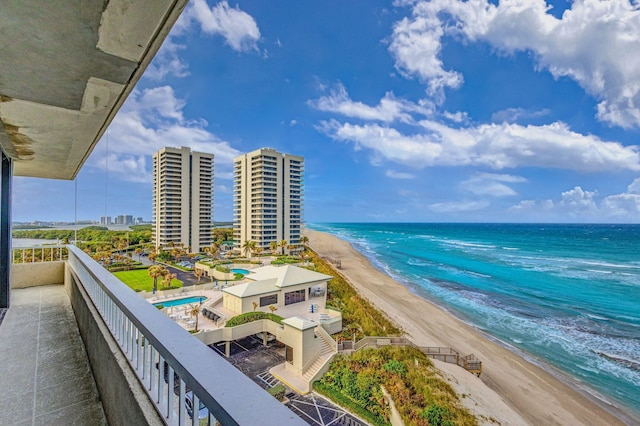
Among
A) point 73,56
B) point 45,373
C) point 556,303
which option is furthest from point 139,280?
point 556,303

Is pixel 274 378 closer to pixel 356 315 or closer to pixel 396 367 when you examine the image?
pixel 396 367

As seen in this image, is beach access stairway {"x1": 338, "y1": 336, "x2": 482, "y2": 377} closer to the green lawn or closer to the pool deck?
the pool deck

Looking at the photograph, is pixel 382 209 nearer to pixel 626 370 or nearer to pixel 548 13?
pixel 548 13

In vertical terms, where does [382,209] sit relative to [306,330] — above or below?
above

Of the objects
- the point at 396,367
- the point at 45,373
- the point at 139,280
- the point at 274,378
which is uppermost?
the point at 45,373

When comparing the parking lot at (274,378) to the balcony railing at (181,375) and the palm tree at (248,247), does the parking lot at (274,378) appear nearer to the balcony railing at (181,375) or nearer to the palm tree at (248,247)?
the balcony railing at (181,375)

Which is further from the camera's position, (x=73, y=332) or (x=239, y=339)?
(x=239, y=339)

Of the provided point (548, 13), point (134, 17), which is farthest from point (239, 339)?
point (548, 13)
